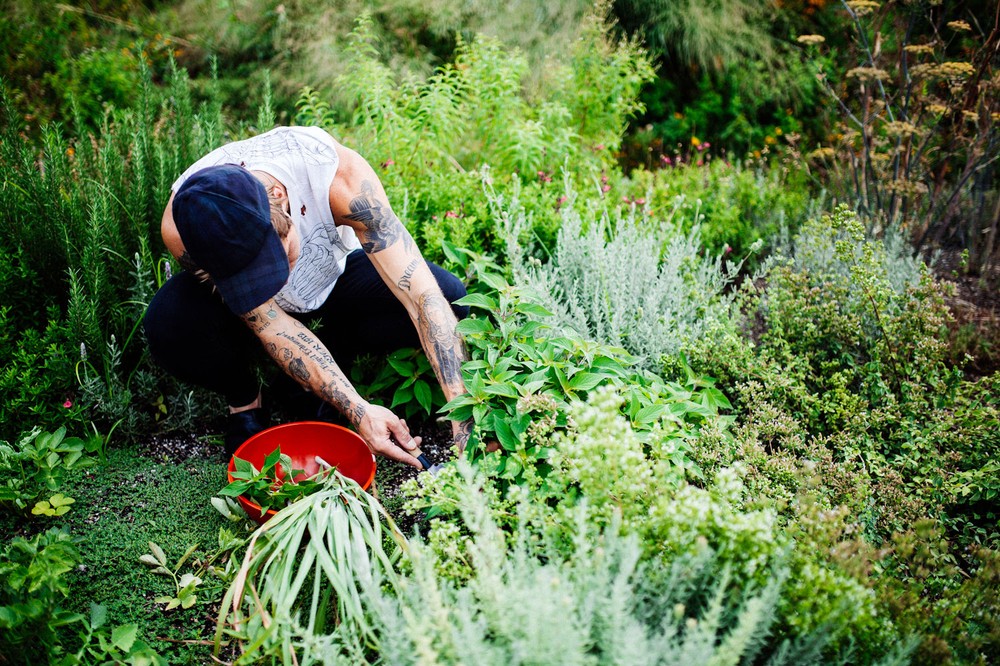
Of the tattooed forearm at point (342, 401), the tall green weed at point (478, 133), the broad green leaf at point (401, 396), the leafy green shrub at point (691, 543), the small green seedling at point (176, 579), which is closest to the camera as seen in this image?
the leafy green shrub at point (691, 543)

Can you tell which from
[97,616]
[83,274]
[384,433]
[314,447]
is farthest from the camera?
[83,274]

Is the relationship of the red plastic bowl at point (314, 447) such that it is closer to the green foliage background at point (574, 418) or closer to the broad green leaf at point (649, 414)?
the green foliage background at point (574, 418)

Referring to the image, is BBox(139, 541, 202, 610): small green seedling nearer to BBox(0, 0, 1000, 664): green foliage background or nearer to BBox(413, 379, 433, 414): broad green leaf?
BBox(0, 0, 1000, 664): green foliage background

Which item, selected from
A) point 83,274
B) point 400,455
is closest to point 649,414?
point 400,455

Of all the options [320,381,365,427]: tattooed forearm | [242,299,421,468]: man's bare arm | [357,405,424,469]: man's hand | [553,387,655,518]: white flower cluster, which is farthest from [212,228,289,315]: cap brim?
[553,387,655,518]: white flower cluster

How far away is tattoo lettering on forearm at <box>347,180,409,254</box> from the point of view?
2160mm

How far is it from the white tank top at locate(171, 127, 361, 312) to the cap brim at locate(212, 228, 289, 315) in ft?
0.76

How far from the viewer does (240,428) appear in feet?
7.61

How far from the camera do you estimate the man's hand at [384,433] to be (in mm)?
1922

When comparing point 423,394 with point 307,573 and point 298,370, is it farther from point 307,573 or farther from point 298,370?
point 307,573

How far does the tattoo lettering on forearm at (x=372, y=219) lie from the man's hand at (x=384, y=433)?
0.57 m

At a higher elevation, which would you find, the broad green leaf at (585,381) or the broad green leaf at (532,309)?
the broad green leaf at (532,309)

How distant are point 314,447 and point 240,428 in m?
0.35

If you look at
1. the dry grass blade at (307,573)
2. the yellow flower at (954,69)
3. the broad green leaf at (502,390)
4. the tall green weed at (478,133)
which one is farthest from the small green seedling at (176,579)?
the yellow flower at (954,69)
